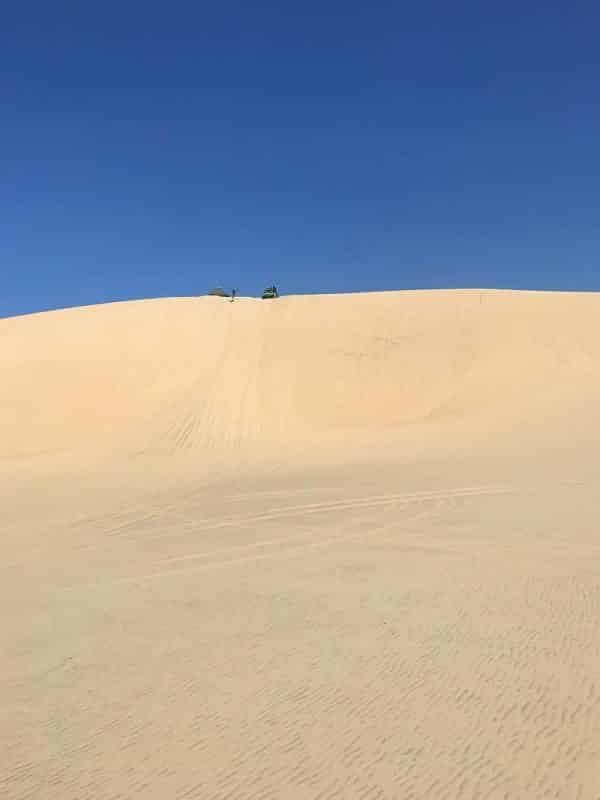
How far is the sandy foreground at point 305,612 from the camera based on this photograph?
10.0 feet

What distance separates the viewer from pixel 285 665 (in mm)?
4102

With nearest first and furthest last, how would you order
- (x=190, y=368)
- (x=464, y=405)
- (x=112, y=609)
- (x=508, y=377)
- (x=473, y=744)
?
(x=473, y=744), (x=112, y=609), (x=464, y=405), (x=508, y=377), (x=190, y=368)

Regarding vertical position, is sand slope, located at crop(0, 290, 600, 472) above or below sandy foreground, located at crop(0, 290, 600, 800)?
above

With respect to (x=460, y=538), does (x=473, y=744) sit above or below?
below

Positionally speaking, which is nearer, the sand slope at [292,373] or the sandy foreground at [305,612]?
the sandy foreground at [305,612]

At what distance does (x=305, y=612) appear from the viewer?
5.02 m

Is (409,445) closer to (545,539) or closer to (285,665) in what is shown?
(545,539)

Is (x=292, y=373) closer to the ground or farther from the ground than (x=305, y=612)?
farther from the ground

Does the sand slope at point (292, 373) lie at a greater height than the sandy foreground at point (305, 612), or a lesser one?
greater

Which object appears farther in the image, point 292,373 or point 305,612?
point 292,373

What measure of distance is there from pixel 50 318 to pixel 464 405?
18.8 meters

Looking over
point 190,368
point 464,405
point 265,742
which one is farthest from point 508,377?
point 265,742

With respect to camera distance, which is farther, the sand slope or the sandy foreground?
the sand slope

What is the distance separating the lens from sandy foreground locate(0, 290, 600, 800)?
3055mm
